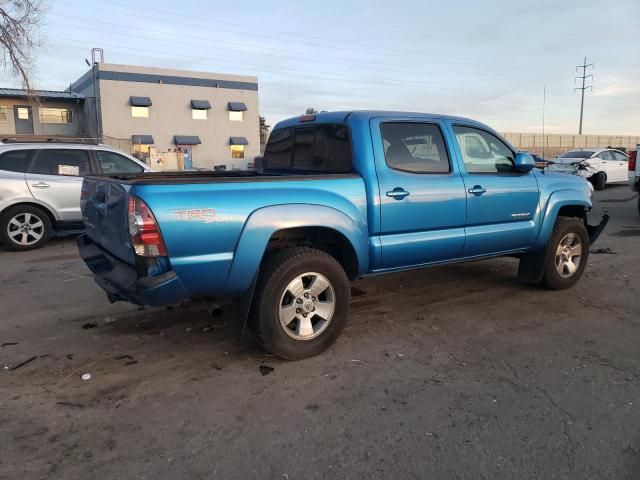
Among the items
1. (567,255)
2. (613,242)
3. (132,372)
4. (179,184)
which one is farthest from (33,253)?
(613,242)

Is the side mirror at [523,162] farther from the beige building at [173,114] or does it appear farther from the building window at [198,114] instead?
the building window at [198,114]

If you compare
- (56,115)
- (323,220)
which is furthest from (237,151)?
(323,220)

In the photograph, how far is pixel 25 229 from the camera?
8.67 meters

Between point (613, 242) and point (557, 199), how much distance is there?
443 centimetres

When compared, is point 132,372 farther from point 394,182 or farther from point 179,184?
point 394,182

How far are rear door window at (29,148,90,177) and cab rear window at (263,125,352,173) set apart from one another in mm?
4671

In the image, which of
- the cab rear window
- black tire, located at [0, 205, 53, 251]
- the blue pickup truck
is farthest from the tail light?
black tire, located at [0, 205, 53, 251]

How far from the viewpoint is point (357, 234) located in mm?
4355

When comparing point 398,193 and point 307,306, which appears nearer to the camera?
point 307,306

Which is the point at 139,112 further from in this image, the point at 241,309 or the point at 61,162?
the point at 241,309

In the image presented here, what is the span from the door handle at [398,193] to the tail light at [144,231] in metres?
1.97

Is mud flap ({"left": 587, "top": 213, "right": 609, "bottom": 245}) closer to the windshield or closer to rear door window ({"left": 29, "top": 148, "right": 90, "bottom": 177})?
rear door window ({"left": 29, "top": 148, "right": 90, "bottom": 177})

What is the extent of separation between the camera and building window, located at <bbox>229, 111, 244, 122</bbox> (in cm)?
3772

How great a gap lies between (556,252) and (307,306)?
3290 millimetres
